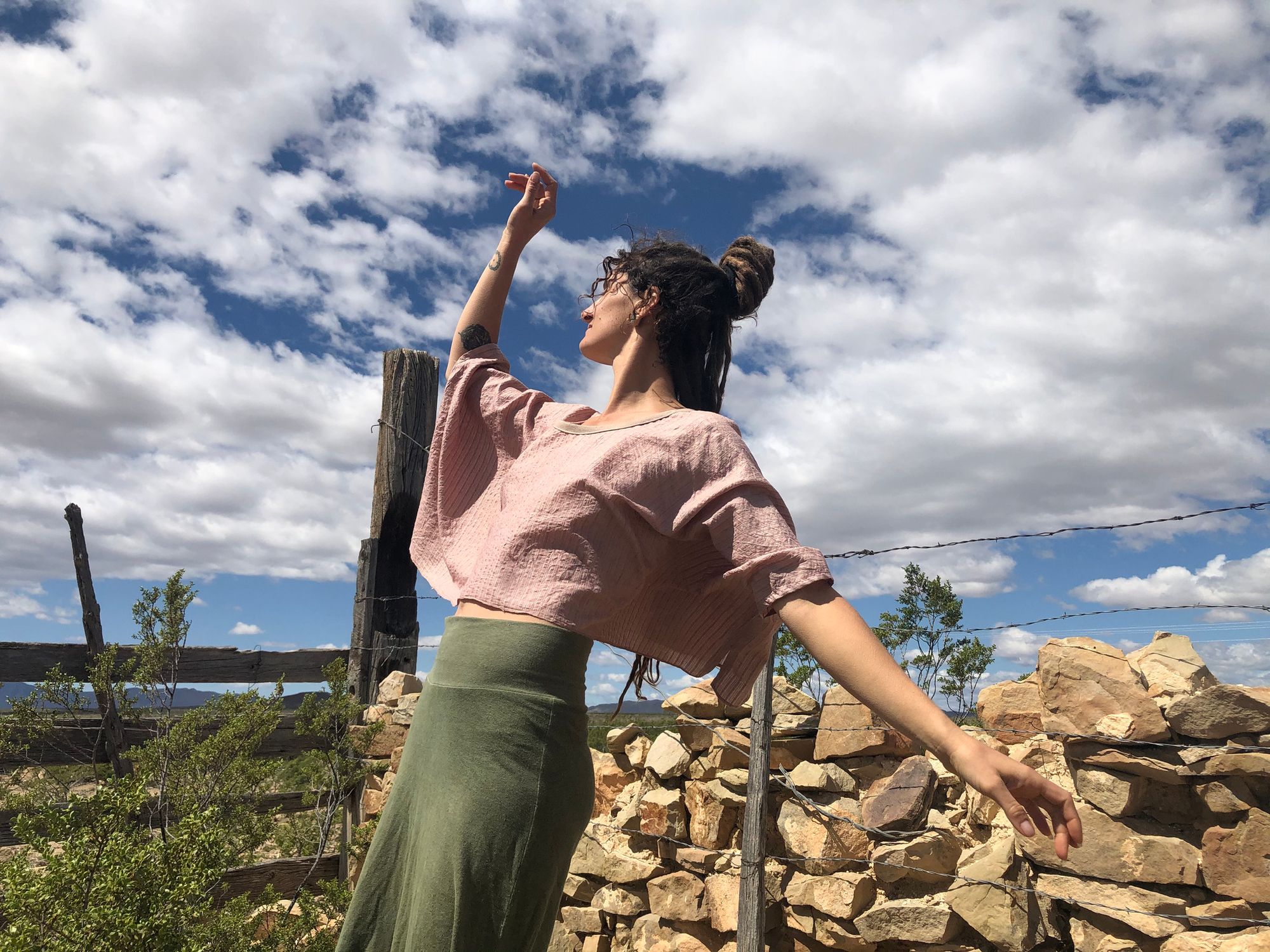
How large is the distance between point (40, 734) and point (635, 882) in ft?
8.86

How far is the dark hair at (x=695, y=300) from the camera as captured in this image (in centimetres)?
142

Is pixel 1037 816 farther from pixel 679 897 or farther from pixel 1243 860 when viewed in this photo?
pixel 679 897

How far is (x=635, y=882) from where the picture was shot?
399 cm

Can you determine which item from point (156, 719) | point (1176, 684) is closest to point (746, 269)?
point (1176, 684)

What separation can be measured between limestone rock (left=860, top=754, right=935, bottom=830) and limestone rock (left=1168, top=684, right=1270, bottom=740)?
0.89 meters

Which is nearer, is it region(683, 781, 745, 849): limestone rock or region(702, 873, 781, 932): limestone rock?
region(702, 873, 781, 932): limestone rock

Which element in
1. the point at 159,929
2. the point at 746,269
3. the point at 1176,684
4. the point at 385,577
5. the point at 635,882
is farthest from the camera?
the point at 385,577

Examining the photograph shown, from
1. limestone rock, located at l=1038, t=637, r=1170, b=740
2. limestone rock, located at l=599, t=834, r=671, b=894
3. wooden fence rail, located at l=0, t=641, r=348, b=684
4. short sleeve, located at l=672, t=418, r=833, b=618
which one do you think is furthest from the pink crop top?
wooden fence rail, located at l=0, t=641, r=348, b=684

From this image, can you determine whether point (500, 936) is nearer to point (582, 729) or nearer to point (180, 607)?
point (582, 729)

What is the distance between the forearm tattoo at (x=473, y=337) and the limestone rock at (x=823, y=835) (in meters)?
2.65

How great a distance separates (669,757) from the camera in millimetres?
4000

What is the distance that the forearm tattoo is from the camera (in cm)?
160

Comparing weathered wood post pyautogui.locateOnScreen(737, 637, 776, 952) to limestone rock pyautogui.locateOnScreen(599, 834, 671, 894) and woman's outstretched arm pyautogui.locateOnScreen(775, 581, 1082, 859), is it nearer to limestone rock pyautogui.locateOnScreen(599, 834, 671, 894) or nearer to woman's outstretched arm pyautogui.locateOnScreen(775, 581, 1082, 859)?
limestone rock pyautogui.locateOnScreen(599, 834, 671, 894)

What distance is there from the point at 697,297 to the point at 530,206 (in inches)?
16.3
